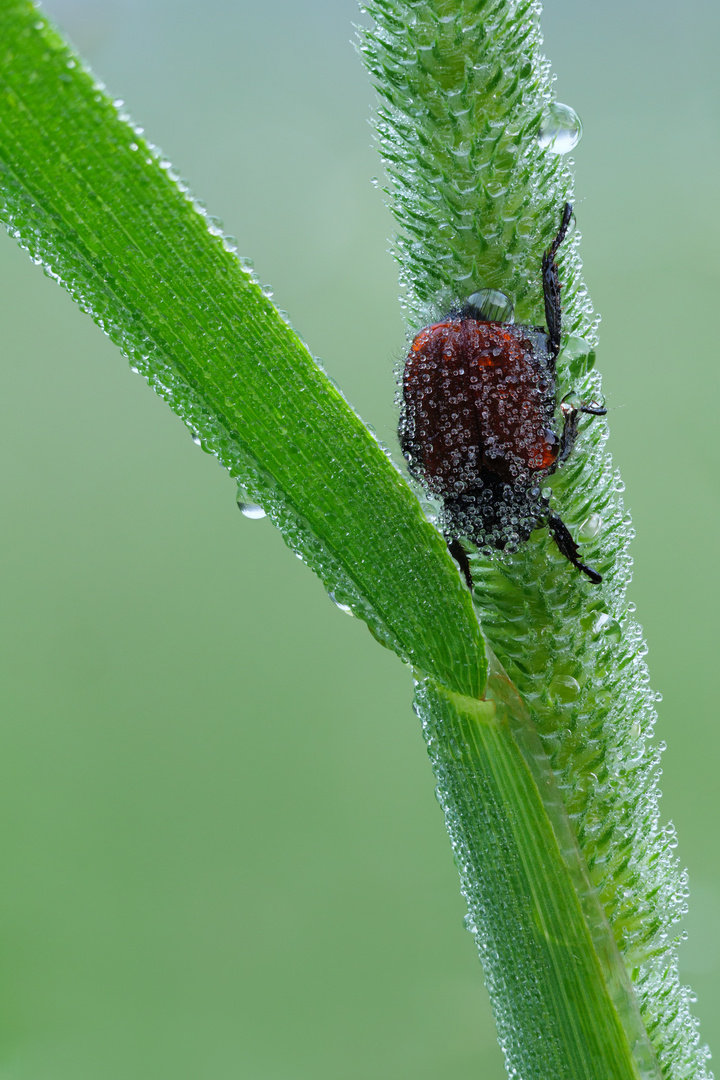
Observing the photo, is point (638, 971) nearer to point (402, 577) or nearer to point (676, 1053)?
point (676, 1053)

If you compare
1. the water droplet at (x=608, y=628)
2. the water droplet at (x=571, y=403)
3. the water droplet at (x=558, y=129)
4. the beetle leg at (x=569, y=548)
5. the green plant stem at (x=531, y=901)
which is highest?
the water droplet at (x=558, y=129)

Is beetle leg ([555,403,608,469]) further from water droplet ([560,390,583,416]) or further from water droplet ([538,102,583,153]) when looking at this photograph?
water droplet ([538,102,583,153])

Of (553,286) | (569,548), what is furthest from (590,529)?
(553,286)

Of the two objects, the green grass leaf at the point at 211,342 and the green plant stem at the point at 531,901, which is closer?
the green grass leaf at the point at 211,342

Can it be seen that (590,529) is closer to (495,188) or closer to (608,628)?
(608,628)

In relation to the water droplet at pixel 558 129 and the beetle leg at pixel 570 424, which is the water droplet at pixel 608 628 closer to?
the beetle leg at pixel 570 424

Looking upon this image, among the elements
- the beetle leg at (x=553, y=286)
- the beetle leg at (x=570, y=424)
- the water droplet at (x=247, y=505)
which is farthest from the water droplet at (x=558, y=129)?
the water droplet at (x=247, y=505)

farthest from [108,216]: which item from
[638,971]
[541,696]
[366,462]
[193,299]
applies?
[638,971]

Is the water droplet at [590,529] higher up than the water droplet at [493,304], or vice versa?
the water droplet at [493,304]
